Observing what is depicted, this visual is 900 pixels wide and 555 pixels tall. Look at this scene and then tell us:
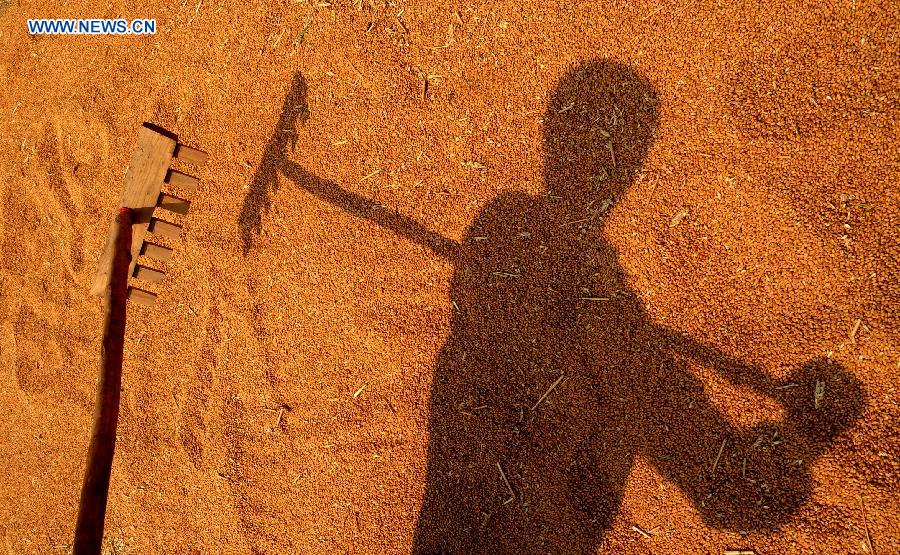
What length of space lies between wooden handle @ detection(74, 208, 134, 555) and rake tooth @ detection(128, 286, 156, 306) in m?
0.89

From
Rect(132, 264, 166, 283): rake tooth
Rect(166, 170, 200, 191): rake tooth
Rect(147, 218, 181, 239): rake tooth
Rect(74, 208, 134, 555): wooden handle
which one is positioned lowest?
Rect(74, 208, 134, 555): wooden handle

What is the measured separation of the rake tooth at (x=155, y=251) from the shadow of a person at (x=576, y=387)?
4.94ft

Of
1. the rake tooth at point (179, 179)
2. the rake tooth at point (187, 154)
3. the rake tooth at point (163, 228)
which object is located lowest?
the rake tooth at point (163, 228)

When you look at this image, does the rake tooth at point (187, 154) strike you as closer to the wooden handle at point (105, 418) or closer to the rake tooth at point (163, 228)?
the rake tooth at point (163, 228)

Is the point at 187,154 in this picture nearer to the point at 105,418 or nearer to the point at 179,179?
the point at 179,179

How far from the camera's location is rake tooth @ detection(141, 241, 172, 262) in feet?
9.41

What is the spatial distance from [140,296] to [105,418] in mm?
1391

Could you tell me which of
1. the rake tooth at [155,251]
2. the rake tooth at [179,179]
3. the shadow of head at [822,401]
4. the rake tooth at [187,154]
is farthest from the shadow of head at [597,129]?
the rake tooth at [155,251]

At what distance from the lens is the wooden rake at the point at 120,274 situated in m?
1.94

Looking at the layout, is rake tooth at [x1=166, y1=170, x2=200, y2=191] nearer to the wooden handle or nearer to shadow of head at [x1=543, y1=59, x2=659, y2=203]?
the wooden handle

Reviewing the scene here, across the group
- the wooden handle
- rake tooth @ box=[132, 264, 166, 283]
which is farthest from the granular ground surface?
the wooden handle

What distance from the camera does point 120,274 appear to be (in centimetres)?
234

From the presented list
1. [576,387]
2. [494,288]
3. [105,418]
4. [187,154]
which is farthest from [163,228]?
[576,387]

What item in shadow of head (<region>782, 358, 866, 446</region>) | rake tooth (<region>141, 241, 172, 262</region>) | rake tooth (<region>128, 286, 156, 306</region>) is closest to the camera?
shadow of head (<region>782, 358, 866, 446</region>)
